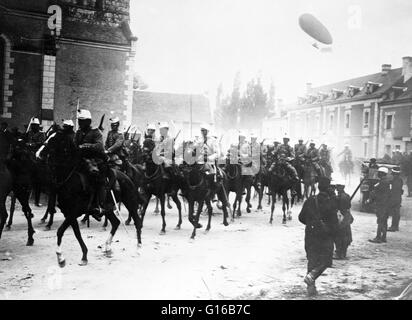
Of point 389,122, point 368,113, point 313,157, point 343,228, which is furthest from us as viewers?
point 368,113

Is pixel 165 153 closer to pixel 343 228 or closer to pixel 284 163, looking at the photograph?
pixel 284 163

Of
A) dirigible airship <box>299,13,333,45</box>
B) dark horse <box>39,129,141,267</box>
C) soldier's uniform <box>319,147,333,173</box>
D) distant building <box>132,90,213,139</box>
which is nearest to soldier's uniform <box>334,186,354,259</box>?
dirigible airship <box>299,13,333,45</box>

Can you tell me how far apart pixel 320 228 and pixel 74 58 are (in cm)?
1524

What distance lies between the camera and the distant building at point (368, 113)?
1289 cm

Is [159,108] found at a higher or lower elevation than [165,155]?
higher

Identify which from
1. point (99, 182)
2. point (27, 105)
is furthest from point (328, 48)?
point (27, 105)

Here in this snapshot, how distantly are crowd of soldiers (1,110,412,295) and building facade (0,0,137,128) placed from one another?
114 inches

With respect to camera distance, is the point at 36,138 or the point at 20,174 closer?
the point at 20,174

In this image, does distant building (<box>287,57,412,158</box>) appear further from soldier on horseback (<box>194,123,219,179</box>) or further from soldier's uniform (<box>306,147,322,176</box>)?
soldier on horseback (<box>194,123,219,179</box>)

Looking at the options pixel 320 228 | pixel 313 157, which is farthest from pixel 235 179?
pixel 320 228

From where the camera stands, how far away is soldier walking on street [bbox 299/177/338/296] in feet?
19.3

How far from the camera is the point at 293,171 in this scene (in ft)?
40.3

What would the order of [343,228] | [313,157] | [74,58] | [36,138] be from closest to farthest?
[343,228] → [36,138] → [313,157] → [74,58]

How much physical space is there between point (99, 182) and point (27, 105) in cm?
948
